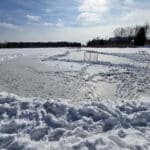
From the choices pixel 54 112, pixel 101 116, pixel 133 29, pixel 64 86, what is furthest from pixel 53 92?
pixel 133 29

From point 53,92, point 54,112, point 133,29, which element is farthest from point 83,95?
point 133,29

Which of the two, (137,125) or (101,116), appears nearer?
(137,125)

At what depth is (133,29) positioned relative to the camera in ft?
289

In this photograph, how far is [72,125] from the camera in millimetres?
3902

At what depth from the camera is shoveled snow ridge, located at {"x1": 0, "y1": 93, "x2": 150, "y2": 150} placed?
3.24 metres

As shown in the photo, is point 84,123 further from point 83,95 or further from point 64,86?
point 64,86

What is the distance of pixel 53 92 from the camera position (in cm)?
688

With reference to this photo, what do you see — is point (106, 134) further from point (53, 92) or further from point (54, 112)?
point (53, 92)

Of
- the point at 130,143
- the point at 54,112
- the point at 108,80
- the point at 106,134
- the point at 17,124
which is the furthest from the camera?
the point at 108,80

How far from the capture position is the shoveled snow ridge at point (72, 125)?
3240 mm

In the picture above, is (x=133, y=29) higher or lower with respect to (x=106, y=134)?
higher

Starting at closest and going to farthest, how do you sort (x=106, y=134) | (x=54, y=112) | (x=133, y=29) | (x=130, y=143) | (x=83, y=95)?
(x=130, y=143) < (x=106, y=134) < (x=54, y=112) < (x=83, y=95) < (x=133, y=29)

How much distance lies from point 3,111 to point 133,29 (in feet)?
299

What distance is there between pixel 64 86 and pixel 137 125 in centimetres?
426
